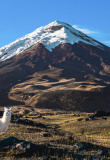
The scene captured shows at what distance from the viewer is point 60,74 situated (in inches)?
7574

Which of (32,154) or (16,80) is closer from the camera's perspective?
(32,154)

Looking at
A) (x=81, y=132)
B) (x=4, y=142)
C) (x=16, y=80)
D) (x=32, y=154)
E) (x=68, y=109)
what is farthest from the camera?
(x=16, y=80)

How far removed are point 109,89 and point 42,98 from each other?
136ft

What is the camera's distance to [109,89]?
5522 inches

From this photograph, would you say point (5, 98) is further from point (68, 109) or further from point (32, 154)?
point (32, 154)

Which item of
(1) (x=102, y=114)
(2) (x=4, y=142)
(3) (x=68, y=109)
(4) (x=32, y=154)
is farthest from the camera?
(3) (x=68, y=109)

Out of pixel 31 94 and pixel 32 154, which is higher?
pixel 31 94

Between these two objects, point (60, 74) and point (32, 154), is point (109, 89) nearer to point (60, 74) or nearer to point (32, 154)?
point (60, 74)

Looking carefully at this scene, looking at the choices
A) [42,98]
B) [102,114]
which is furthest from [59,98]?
[102,114]

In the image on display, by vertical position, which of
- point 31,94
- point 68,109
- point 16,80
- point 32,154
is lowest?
point 32,154

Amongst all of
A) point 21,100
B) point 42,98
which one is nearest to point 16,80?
point 21,100

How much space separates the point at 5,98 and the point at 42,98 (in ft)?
95.9

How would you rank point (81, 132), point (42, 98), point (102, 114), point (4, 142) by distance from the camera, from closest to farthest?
point (4, 142) → point (81, 132) → point (102, 114) → point (42, 98)

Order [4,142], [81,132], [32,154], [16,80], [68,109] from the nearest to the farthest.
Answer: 1. [32,154]
2. [4,142]
3. [81,132]
4. [68,109]
5. [16,80]
